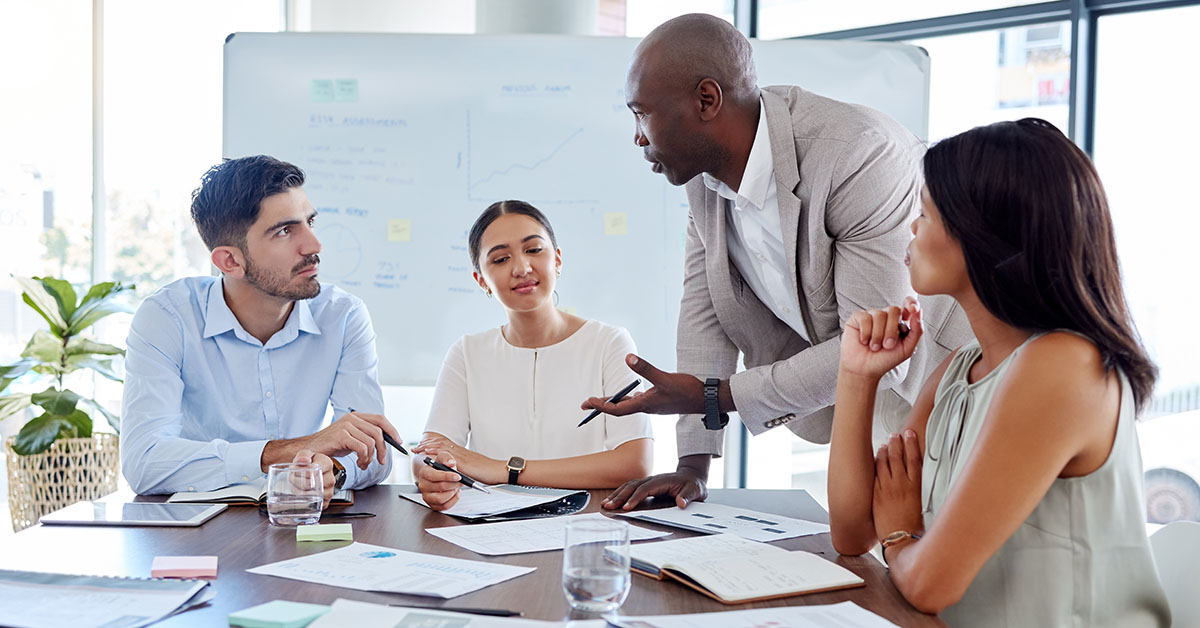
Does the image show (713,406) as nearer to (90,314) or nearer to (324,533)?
(324,533)

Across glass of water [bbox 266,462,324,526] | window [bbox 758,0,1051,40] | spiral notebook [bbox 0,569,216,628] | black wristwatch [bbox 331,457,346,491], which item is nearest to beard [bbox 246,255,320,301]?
black wristwatch [bbox 331,457,346,491]

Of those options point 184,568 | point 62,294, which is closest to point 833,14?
point 62,294

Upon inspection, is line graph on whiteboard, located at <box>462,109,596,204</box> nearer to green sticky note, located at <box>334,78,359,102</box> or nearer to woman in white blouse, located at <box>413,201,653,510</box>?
green sticky note, located at <box>334,78,359,102</box>

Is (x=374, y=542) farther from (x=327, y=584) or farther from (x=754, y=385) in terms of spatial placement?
(x=754, y=385)

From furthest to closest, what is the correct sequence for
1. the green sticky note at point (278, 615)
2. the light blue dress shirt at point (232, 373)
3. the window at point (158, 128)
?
the window at point (158, 128), the light blue dress shirt at point (232, 373), the green sticky note at point (278, 615)

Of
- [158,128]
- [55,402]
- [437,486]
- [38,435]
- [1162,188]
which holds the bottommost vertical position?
[38,435]

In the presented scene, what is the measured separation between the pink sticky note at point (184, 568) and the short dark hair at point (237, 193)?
A: 3.99ft

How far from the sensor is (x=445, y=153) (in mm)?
3623

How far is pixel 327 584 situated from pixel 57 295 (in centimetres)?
284

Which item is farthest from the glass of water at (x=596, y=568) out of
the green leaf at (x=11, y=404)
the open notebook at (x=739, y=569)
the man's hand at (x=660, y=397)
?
the green leaf at (x=11, y=404)

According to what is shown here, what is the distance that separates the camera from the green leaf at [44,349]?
3.53 metres

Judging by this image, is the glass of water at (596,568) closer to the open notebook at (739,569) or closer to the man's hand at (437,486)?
the open notebook at (739,569)

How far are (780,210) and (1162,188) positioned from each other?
2.56 metres

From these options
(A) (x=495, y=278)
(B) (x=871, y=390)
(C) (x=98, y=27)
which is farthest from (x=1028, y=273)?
(C) (x=98, y=27)
